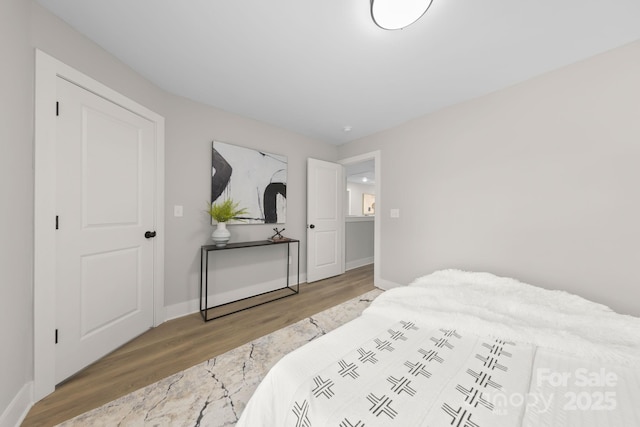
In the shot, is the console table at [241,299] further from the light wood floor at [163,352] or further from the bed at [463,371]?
the bed at [463,371]

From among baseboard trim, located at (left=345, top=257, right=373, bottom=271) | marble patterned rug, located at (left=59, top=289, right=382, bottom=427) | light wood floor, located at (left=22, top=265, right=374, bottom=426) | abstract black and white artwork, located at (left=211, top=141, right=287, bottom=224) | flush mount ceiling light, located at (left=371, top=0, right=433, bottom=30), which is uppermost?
flush mount ceiling light, located at (left=371, top=0, right=433, bottom=30)

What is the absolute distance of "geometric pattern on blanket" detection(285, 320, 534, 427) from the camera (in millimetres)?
572

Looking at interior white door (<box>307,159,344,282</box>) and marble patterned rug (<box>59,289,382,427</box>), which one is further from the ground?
interior white door (<box>307,159,344,282</box>)

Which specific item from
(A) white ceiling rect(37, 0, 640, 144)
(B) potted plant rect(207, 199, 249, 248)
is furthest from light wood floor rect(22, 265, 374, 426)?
(A) white ceiling rect(37, 0, 640, 144)

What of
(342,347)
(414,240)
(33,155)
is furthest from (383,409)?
(414,240)

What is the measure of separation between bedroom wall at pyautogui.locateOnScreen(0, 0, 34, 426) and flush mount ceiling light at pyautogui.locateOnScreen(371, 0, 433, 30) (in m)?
1.98

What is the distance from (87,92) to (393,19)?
86.9 inches

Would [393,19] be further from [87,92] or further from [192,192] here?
[192,192]

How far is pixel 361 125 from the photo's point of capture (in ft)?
10.0

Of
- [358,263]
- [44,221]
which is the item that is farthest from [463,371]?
[358,263]

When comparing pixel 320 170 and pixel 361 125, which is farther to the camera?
pixel 320 170

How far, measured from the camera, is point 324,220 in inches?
141

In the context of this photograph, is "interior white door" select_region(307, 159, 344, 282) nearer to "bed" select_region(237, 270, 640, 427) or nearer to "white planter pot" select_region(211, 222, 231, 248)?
"white planter pot" select_region(211, 222, 231, 248)

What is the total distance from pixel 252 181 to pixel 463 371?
→ 2705mm
